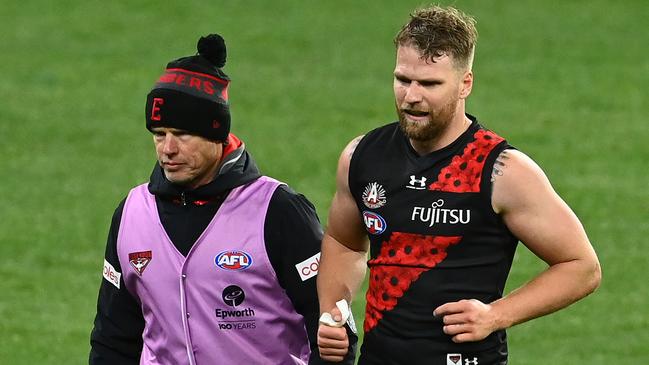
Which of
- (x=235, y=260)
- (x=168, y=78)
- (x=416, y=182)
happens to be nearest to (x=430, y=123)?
(x=416, y=182)

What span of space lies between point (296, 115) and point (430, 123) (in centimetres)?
1265

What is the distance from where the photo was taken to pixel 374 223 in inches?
250

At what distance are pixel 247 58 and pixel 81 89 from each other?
2211mm

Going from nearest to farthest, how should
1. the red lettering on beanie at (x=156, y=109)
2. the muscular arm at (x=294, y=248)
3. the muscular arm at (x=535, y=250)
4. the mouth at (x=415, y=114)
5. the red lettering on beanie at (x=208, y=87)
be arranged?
the muscular arm at (x=535, y=250)
the mouth at (x=415, y=114)
the muscular arm at (x=294, y=248)
the red lettering on beanie at (x=156, y=109)
the red lettering on beanie at (x=208, y=87)

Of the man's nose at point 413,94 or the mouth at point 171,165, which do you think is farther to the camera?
the mouth at point 171,165

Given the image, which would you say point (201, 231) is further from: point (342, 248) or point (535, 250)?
point (535, 250)

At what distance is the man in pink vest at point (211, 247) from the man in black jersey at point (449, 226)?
393 millimetres

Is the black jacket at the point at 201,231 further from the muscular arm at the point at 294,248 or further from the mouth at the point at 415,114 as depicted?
the mouth at the point at 415,114

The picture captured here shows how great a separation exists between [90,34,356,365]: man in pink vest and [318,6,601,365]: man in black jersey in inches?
15.5

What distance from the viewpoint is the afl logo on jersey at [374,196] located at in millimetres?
6316

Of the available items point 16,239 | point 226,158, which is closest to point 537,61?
point 16,239

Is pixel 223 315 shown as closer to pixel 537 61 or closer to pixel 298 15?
pixel 537 61

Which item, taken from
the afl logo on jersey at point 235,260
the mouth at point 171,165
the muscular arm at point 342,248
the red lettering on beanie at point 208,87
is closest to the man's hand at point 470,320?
the muscular arm at point 342,248

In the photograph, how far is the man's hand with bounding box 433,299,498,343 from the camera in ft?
20.0
